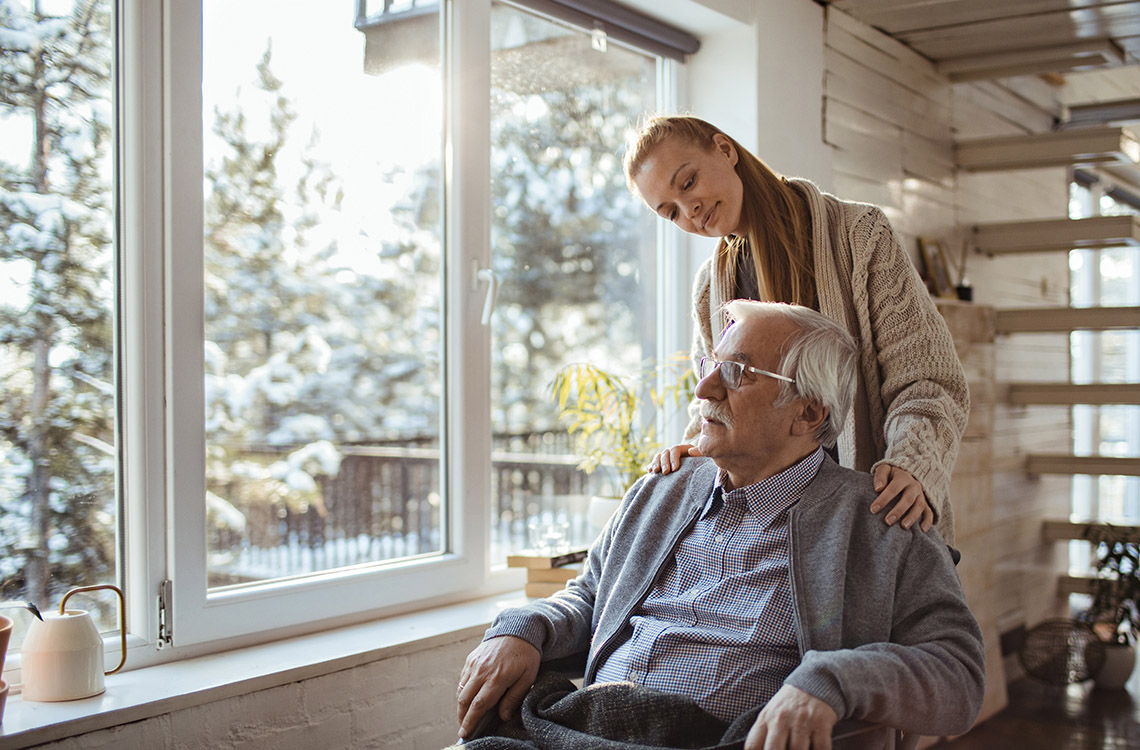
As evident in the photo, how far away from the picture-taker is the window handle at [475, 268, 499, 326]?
260 cm

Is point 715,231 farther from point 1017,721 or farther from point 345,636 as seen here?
point 1017,721

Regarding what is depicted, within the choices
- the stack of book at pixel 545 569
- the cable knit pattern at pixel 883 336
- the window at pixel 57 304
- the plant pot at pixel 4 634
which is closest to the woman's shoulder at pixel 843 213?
the cable knit pattern at pixel 883 336

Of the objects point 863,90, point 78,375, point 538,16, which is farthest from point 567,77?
point 78,375

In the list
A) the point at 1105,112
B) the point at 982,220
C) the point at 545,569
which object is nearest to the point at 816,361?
the point at 545,569

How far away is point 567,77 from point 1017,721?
274 cm

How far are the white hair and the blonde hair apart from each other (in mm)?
235

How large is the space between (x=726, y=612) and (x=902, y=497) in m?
0.35

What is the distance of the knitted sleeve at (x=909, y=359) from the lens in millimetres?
1762

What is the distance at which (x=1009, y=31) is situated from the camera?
353 cm

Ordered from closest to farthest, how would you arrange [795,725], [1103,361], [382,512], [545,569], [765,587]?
[795,725]
[765,587]
[545,569]
[382,512]
[1103,361]

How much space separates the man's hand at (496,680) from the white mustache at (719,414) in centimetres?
50

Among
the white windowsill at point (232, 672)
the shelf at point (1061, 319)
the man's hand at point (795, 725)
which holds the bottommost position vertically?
the white windowsill at point (232, 672)

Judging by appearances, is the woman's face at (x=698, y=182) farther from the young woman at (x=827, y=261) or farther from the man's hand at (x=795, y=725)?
the man's hand at (x=795, y=725)

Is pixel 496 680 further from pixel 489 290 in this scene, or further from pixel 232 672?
pixel 489 290
